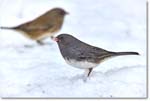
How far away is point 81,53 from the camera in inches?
94.0

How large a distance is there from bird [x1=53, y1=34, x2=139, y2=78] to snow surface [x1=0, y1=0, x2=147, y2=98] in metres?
0.03

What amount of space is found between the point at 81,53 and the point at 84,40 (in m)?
0.09

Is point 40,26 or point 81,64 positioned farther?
point 40,26

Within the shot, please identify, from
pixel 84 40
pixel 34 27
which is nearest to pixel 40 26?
pixel 34 27

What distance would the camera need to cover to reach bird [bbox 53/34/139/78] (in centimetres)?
239

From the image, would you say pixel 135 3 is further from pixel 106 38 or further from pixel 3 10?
pixel 3 10

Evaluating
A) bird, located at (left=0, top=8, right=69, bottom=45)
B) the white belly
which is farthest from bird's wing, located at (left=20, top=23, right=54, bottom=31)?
the white belly

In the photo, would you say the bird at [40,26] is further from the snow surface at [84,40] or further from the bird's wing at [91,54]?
the bird's wing at [91,54]

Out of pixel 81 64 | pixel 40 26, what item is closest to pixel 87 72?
pixel 81 64

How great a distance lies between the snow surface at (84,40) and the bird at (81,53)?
0.10ft

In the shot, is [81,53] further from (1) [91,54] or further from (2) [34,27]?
(2) [34,27]

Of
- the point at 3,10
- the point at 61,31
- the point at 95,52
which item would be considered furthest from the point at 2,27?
the point at 95,52

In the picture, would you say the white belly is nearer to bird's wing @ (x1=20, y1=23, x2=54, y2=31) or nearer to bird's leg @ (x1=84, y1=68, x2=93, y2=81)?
bird's leg @ (x1=84, y1=68, x2=93, y2=81)

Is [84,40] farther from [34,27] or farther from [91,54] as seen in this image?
[34,27]
